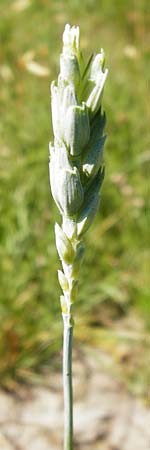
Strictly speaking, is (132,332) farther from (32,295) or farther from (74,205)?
(74,205)

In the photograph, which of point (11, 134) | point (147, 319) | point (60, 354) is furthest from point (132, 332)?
point (11, 134)

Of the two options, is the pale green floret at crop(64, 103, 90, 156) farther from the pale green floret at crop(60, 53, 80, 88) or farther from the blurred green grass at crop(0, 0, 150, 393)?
the blurred green grass at crop(0, 0, 150, 393)

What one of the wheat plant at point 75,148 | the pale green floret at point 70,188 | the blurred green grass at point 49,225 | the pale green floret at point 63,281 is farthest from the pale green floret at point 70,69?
the blurred green grass at point 49,225

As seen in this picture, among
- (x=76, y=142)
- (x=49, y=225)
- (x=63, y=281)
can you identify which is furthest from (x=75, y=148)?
(x=49, y=225)

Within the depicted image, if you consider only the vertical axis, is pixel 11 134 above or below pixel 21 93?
below

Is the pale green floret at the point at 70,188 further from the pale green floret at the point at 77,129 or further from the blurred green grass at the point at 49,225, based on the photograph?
the blurred green grass at the point at 49,225

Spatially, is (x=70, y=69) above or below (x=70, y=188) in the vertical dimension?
above

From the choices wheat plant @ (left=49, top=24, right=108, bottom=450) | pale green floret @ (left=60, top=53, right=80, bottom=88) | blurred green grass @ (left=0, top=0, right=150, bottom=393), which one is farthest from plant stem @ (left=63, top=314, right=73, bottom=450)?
blurred green grass @ (left=0, top=0, right=150, bottom=393)

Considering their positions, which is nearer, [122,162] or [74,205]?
[74,205]

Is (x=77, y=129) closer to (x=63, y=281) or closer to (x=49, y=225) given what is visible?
(x=63, y=281)
